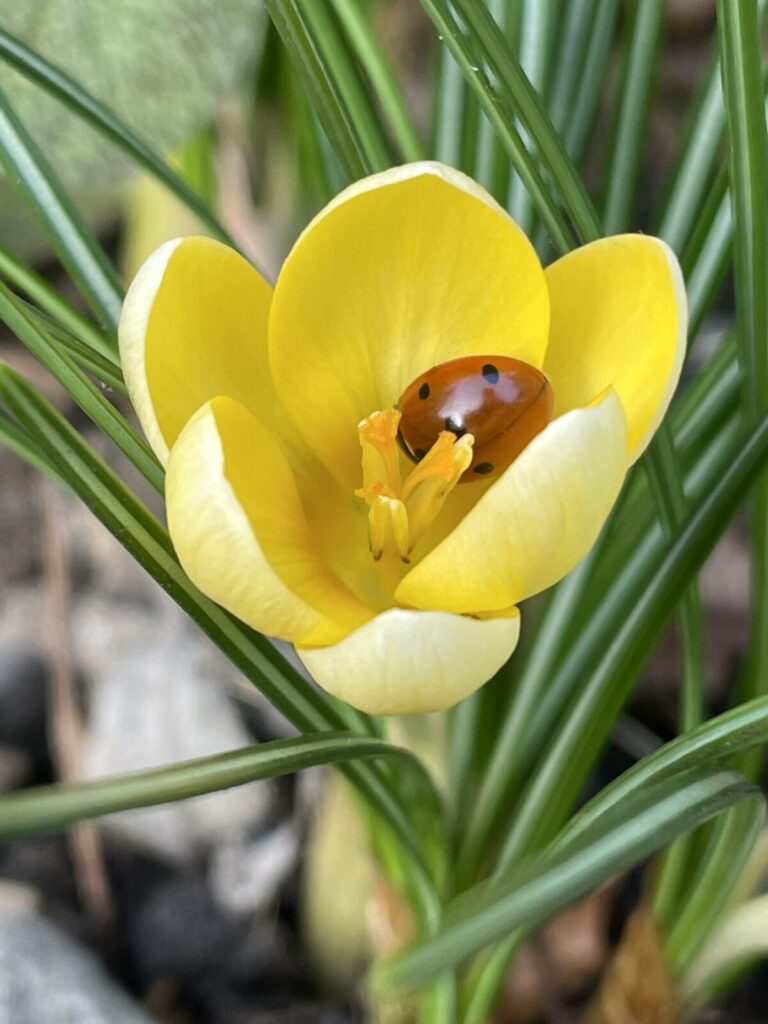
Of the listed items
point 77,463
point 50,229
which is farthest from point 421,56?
point 77,463

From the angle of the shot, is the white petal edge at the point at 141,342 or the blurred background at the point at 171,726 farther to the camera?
the blurred background at the point at 171,726

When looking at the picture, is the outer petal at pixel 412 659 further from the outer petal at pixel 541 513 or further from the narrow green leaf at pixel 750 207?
the narrow green leaf at pixel 750 207

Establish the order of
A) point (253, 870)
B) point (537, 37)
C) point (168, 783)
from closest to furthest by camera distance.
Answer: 1. point (168, 783)
2. point (537, 37)
3. point (253, 870)

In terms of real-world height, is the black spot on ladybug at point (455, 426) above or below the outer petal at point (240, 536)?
above

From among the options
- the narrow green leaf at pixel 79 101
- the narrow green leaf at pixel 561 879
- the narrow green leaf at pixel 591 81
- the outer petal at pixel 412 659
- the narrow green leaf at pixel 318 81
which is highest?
the narrow green leaf at pixel 591 81

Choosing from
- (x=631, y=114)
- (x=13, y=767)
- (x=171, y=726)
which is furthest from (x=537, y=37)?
(x=13, y=767)

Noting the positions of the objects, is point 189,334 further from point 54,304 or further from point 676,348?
point 676,348

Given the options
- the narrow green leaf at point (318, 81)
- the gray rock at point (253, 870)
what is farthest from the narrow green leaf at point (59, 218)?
the gray rock at point (253, 870)
